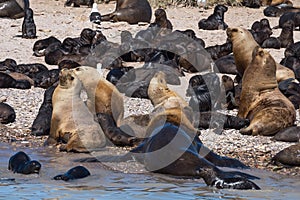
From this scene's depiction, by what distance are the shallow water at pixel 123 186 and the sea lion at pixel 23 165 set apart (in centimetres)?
6

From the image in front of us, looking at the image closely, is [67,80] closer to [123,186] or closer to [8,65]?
[123,186]

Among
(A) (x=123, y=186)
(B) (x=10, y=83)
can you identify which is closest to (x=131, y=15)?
(B) (x=10, y=83)

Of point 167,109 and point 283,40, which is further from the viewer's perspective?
point 283,40

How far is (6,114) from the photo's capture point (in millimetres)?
10055

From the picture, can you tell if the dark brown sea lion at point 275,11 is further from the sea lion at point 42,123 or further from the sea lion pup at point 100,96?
the sea lion at point 42,123

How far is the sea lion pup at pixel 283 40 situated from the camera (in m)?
15.3

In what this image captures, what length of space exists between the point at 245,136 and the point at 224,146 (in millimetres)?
500

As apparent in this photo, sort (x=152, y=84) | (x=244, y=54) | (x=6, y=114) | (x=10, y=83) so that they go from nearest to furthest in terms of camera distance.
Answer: (x=152, y=84), (x=6, y=114), (x=244, y=54), (x=10, y=83)

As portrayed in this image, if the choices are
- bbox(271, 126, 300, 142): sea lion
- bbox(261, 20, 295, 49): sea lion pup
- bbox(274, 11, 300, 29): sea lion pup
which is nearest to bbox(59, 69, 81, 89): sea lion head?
bbox(271, 126, 300, 142): sea lion

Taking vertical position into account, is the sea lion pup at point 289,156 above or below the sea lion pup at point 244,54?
below

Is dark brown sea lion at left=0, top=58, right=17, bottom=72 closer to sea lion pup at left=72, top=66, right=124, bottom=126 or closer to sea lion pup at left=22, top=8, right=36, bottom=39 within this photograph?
sea lion pup at left=22, top=8, right=36, bottom=39

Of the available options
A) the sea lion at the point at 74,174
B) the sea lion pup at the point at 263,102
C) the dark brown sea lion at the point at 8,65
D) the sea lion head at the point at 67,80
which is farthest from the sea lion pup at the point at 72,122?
the dark brown sea lion at the point at 8,65

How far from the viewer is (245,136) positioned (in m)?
9.22

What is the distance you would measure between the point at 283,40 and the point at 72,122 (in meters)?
7.74
